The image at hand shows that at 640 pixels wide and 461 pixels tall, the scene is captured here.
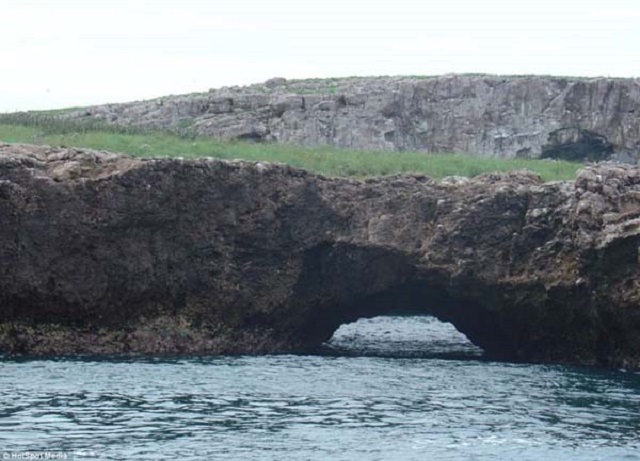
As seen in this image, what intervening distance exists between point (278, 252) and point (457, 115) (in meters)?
19.6

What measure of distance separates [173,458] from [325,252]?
777 inches

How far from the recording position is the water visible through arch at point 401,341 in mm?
42719

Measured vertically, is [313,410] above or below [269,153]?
below

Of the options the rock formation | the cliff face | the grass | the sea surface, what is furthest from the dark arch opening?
the cliff face

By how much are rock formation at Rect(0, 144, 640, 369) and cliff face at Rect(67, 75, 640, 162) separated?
585 inches

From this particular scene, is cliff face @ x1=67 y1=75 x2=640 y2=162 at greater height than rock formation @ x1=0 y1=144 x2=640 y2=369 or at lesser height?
greater

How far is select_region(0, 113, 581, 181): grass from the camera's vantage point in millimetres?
44375

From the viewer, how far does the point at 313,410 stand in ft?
87.3

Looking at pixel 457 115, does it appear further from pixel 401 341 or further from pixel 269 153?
pixel 269 153

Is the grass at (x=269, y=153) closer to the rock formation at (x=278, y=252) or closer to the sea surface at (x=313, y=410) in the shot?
the rock formation at (x=278, y=252)

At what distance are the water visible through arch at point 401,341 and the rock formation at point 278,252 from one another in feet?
7.65

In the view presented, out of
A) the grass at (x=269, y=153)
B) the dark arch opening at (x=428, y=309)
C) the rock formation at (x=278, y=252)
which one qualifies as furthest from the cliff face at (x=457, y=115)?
the rock formation at (x=278, y=252)

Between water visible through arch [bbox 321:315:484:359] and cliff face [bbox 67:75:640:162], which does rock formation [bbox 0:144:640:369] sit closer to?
water visible through arch [bbox 321:315:484:359]

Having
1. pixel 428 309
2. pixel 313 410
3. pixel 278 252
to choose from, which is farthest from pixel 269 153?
pixel 313 410
